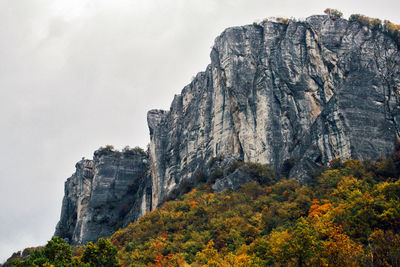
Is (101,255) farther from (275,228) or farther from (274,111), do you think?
(274,111)

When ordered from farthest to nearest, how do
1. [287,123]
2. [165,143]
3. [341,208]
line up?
[165,143] → [287,123] → [341,208]

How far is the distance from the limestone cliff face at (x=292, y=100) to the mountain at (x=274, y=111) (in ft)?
0.50

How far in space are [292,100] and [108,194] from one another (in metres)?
42.4

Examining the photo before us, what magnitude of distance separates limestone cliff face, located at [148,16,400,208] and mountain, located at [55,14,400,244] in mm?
152

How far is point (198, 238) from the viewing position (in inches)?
1933

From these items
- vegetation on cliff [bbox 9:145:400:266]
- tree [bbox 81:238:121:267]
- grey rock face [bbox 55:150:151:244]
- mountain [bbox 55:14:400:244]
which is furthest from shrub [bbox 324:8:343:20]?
tree [bbox 81:238:121:267]

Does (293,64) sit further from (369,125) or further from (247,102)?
(369,125)

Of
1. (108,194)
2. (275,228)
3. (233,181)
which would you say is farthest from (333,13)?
(108,194)

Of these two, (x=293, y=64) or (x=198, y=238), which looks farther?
(x=293, y=64)

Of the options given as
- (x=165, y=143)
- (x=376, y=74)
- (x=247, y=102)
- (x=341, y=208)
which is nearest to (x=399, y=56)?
(x=376, y=74)

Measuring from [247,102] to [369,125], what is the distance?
63.7ft

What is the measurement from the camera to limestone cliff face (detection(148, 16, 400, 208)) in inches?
2255

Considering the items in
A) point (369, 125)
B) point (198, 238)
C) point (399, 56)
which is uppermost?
point (399, 56)

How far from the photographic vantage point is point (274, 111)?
217ft
